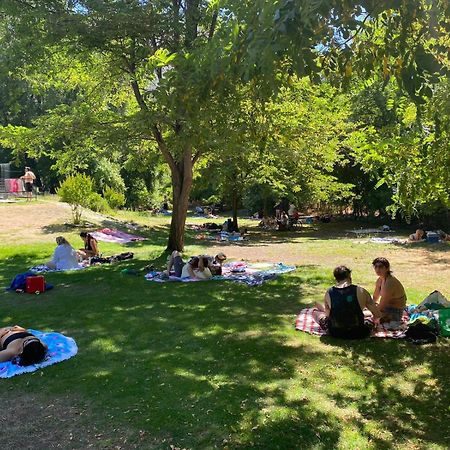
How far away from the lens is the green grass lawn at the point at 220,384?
12.8ft

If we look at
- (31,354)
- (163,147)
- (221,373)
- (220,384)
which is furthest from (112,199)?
(220,384)

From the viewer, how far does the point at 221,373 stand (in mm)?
5188

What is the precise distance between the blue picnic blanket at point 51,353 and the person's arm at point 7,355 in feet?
0.18

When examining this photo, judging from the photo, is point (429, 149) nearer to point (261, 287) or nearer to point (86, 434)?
point (261, 287)

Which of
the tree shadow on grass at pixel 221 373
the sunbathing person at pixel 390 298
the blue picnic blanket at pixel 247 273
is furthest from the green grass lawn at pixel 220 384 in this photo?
the blue picnic blanket at pixel 247 273

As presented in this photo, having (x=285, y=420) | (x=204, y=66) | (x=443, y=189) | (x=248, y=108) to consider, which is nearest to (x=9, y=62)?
(x=248, y=108)

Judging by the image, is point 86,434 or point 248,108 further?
point 248,108

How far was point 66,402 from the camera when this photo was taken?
4.59m

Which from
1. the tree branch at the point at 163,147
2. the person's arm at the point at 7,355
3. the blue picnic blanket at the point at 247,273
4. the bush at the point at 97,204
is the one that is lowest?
the person's arm at the point at 7,355

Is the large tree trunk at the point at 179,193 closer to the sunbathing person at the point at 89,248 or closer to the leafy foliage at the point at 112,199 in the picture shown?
the sunbathing person at the point at 89,248

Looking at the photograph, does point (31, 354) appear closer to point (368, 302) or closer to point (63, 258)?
point (368, 302)

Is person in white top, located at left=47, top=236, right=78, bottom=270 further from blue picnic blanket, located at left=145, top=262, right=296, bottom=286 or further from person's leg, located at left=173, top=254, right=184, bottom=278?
person's leg, located at left=173, top=254, right=184, bottom=278

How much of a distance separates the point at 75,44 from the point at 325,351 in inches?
345

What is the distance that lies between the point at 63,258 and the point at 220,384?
27.2ft
